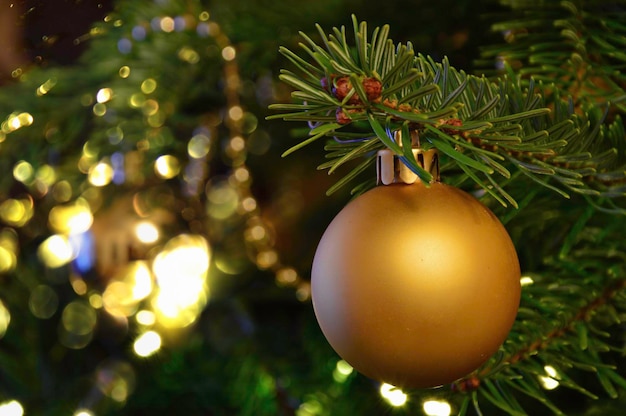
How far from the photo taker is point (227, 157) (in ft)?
1.72

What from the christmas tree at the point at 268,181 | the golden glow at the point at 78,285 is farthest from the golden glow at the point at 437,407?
the golden glow at the point at 78,285

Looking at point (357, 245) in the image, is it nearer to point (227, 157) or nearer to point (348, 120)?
point (348, 120)

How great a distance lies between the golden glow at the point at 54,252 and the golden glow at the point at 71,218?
0.7 inches

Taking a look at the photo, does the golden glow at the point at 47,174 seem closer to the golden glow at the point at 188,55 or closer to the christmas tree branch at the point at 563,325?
the golden glow at the point at 188,55

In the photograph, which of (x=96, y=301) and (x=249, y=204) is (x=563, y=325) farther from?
(x=96, y=301)

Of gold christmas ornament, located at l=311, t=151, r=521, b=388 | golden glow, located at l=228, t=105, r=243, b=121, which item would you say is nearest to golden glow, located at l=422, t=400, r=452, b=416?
gold christmas ornament, located at l=311, t=151, r=521, b=388

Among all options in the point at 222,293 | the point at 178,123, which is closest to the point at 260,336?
the point at 222,293

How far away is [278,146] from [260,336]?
15 centimetres

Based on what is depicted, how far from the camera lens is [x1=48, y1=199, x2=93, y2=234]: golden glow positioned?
0.57 m

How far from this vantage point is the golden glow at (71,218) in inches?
22.5

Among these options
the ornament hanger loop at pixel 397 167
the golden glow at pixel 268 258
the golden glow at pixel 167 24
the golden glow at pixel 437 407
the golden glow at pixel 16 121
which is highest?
the ornament hanger loop at pixel 397 167

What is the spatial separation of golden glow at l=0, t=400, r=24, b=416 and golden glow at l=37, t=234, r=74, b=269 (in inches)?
4.6

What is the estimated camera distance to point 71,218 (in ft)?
1.94

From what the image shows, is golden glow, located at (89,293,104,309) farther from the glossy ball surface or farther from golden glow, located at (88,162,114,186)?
the glossy ball surface
